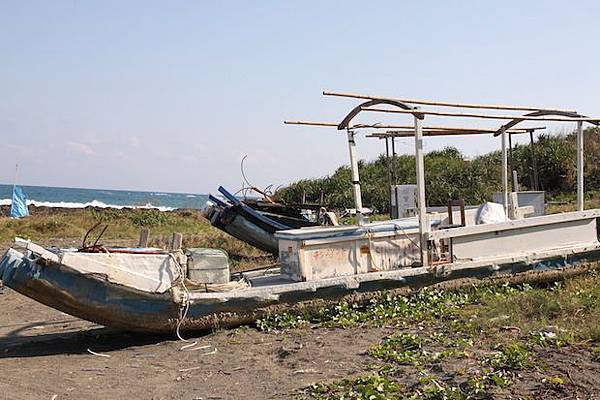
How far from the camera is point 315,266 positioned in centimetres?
867

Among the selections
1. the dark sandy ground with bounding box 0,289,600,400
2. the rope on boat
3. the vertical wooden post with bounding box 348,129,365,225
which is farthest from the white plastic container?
the vertical wooden post with bounding box 348,129,365,225

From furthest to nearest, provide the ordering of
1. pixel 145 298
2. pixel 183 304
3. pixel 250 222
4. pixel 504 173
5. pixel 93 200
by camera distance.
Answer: pixel 93 200 → pixel 250 222 → pixel 504 173 → pixel 183 304 → pixel 145 298

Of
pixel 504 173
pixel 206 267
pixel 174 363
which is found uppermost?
pixel 504 173

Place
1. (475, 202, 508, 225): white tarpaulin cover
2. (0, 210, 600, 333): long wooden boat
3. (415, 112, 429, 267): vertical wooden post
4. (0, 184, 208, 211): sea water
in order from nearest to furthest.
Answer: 1. (0, 210, 600, 333): long wooden boat
2. (415, 112, 429, 267): vertical wooden post
3. (475, 202, 508, 225): white tarpaulin cover
4. (0, 184, 208, 211): sea water

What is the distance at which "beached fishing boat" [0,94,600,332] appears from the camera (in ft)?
24.7

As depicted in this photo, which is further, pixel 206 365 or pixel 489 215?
pixel 489 215

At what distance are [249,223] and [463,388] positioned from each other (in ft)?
30.2

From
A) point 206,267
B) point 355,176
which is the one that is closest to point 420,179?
point 355,176

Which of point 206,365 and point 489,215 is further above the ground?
point 489,215

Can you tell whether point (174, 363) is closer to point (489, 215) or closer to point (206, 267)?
point (206, 267)

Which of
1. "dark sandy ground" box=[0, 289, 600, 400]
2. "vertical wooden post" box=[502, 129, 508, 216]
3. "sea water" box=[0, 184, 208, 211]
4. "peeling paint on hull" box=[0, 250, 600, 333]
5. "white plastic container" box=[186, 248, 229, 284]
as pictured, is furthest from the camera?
"sea water" box=[0, 184, 208, 211]

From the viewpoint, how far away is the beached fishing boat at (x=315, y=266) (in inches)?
296

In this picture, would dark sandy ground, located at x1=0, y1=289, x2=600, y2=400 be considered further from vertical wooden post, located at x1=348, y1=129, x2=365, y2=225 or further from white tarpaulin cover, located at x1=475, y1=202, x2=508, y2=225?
white tarpaulin cover, located at x1=475, y1=202, x2=508, y2=225

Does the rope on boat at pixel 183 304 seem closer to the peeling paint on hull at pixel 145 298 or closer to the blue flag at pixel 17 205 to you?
the peeling paint on hull at pixel 145 298
